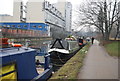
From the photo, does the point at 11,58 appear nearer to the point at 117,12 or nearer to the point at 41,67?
the point at 41,67

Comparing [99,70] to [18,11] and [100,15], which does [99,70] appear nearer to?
[100,15]

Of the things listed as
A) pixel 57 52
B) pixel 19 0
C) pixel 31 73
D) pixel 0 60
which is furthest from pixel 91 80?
pixel 19 0

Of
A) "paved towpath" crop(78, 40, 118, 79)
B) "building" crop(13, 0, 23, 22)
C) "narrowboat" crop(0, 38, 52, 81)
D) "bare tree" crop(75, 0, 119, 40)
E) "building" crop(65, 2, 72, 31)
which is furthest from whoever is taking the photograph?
"building" crop(65, 2, 72, 31)

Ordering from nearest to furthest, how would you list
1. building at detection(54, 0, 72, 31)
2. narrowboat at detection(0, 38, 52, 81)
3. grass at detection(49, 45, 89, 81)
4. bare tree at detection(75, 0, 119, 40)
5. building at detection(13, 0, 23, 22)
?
narrowboat at detection(0, 38, 52, 81) < grass at detection(49, 45, 89, 81) < bare tree at detection(75, 0, 119, 40) < building at detection(13, 0, 23, 22) < building at detection(54, 0, 72, 31)

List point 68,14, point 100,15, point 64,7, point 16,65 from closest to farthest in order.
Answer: point 16,65, point 100,15, point 64,7, point 68,14

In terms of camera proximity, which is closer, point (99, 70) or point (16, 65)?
point (16, 65)

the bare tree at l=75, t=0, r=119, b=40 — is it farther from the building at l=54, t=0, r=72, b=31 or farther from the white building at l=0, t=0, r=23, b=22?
the building at l=54, t=0, r=72, b=31

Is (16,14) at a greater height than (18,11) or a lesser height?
lesser

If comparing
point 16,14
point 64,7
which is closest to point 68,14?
point 64,7

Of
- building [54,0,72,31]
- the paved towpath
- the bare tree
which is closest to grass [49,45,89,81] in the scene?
the paved towpath

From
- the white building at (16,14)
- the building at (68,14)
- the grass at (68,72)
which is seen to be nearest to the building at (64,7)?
the building at (68,14)

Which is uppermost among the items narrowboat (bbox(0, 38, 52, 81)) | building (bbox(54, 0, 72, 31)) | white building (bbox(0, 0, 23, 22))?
building (bbox(54, 0, 72, 31))

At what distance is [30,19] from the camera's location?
184ft

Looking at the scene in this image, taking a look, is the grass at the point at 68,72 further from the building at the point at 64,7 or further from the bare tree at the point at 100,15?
the building at the point at 64,7
